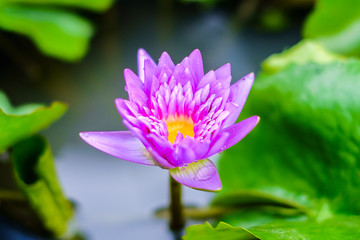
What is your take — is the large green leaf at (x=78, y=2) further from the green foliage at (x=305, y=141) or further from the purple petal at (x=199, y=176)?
the purple petal at (x=199, y=176)

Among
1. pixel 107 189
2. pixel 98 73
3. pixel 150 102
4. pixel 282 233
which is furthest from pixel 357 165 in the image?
pixel 98 73

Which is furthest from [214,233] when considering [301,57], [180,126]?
[301,57]

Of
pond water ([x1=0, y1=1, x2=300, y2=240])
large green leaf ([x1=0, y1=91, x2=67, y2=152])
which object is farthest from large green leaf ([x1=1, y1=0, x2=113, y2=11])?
large green leaf ([x1=0, y1=91, x2=67, y2=152])

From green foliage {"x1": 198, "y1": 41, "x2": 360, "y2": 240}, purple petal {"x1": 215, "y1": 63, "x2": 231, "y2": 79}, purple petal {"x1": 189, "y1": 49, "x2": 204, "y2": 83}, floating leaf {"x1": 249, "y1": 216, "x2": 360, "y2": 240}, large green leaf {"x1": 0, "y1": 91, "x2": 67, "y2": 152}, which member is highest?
purple petal {"x1": 189, "y1": 49, "x2": 204, "y2": 83}

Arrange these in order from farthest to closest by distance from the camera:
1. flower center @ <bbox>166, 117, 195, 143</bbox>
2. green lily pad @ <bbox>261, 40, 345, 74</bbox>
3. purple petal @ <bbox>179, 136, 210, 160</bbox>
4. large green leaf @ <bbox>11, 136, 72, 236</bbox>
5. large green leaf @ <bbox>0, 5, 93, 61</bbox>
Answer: large green leaf @ <bbox>0, 5, 93, 61</bbox>
green lily pad @ <bbox>261, 40, 345, 74</bbox>
large green leaf @ <bbox>11, 136, 72, 236</bbox>
flower center @ <bbox>166, 117, 195, 143</bbox>
purple petal @ <bbox>179, 136, 210, 160</bbox>

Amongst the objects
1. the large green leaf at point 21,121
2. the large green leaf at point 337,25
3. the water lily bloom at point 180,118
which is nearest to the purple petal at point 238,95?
the water lily bloom at point 180,118

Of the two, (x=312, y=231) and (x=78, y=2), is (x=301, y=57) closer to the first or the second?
(x=312, y=231)

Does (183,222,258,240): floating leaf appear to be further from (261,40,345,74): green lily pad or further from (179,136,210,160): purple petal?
(261,40,345,74): green lily pad
